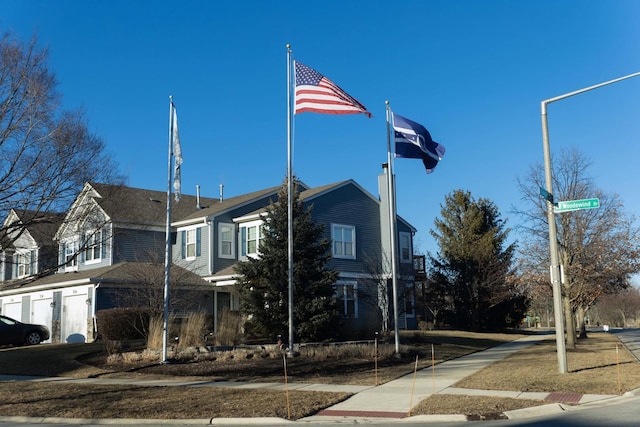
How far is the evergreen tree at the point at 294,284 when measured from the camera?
76.8 ft

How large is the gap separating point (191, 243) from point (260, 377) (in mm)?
→ 18947

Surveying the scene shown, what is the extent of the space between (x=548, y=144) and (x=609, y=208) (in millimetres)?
12453

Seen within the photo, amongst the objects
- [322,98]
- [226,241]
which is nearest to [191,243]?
[226,241]

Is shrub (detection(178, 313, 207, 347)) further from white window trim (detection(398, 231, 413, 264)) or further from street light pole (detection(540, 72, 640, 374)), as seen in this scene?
white window trim (detection(398, 231, 413, 264))

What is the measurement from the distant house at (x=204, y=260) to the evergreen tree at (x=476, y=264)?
4.34 metres

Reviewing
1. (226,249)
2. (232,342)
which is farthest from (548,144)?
(226,249)

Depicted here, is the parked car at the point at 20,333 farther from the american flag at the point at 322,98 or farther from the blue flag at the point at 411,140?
the blue flag at the point at 411,140

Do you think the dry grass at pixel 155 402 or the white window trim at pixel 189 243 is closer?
the dry grass at pixel 155 402

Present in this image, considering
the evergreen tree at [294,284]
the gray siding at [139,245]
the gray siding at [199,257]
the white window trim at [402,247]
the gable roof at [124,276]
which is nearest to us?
the evergreen tree at [294,284]

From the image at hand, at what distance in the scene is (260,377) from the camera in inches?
640

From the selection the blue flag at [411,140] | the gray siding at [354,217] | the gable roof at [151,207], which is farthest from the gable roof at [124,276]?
the blue flag at [411,140]

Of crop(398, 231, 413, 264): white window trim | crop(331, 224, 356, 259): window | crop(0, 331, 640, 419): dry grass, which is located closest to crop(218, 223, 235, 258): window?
crop(331, 224, 356, 259): window

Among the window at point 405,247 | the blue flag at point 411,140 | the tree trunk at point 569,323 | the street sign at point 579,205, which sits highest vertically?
the blue flag at point 411,140

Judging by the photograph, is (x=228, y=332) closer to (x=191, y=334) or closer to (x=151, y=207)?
(x=191, y=334)
